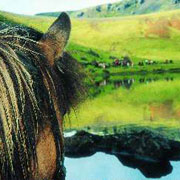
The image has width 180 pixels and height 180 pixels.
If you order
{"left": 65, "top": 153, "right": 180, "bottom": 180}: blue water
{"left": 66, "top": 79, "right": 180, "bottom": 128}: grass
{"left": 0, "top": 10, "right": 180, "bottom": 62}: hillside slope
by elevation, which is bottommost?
{"left": 0, "top": 10, "right": 180, "bottom": 62}: hillside slope

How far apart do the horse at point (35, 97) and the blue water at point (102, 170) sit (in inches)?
502

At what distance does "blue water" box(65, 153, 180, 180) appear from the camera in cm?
1538

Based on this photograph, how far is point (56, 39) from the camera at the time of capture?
8.06 feet

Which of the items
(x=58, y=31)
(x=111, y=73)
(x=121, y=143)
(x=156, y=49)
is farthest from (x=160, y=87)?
(x=156, y=49)

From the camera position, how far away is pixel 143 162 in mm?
16500

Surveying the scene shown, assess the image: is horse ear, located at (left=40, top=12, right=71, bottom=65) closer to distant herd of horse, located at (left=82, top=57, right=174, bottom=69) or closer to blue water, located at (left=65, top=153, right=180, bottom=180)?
blue water, located at (left=65, top=153, right=180, bottom=180)

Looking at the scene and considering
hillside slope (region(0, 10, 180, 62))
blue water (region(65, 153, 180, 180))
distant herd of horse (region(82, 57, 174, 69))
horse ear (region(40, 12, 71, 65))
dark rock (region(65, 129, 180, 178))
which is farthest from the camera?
hillside slope (region(0, 10, 180, 62))

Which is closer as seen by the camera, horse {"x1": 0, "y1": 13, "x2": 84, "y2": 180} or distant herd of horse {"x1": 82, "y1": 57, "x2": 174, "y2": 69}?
horse {"x1": 0, "y1": 13, "x2": 84, "y2": 180}

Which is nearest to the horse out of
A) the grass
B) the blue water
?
the blue water

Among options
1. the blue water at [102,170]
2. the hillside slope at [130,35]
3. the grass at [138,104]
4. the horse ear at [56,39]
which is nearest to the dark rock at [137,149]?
the blue water at [102,170]

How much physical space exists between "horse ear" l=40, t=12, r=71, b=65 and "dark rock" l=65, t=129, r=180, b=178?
1346cm

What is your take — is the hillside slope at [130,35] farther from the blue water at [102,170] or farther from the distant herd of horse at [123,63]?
the blue water at [102,170]

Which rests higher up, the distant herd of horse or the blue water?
the blue water

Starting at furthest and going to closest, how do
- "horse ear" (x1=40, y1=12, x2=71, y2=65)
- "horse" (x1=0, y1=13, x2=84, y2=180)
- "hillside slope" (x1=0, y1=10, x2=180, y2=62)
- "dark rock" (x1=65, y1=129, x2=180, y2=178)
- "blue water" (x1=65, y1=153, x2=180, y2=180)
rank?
"hillside slope" (x1=0, y1=10, x2=180, y2=62) < "dark rock" (x1=65, y1=129, x2=180, y2=178) < "blue water" (x1=65, y1=153, x2=180, y2=180) < "horse ear" (x1=40, y1=12, x2=71, y2=65) < "horse" (x1=0, y1=13, x2=84, y2=180)
